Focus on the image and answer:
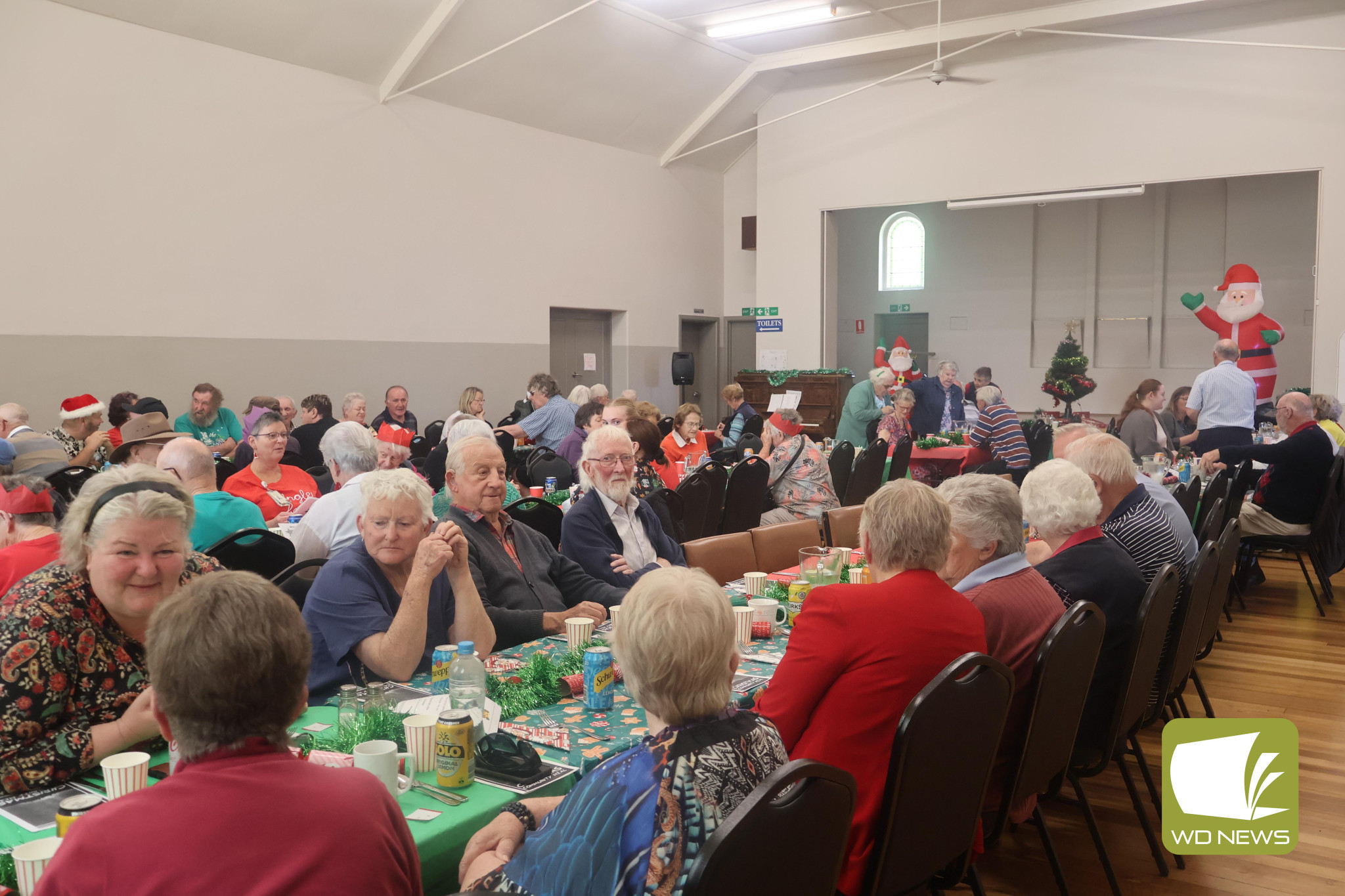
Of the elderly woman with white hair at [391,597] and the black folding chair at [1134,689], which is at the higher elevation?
the elderly woman with white hair at [391,597]

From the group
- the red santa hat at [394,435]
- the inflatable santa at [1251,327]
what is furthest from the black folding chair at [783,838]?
the inflatable santa at [1251,327]

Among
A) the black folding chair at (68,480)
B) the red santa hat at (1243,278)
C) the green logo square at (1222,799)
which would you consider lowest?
the green logo square at (1222,799)

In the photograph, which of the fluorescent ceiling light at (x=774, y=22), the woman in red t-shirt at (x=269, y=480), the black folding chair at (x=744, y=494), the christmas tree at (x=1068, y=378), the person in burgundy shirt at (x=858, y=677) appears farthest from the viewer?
the christmas tree at (x=1068, y=378)

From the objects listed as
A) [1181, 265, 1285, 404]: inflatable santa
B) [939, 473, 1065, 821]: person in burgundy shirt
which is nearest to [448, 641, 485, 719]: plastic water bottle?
[939, 473, 1065, 821]: person in burgundy shirt

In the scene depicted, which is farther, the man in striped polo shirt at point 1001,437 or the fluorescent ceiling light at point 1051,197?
the fluorescent ceiling light at point 1051,197

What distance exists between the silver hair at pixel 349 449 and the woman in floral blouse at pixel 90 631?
212 centimetres

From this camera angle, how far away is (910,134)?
13.4m

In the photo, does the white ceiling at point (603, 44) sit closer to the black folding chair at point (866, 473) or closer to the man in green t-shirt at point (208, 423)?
the man in green t-shirt at point (208, 423)

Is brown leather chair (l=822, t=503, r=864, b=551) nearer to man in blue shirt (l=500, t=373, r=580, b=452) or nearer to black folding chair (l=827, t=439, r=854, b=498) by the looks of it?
black folding chair (l=827, t=439, r=854, b=498)

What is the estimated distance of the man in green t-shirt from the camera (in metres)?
7.56

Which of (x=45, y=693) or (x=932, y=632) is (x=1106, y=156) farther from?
(x=45, y=693)

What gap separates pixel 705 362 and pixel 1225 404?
890 centimetres

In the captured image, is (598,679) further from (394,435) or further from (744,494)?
(394,435)

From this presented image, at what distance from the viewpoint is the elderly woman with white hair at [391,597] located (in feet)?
8.09
